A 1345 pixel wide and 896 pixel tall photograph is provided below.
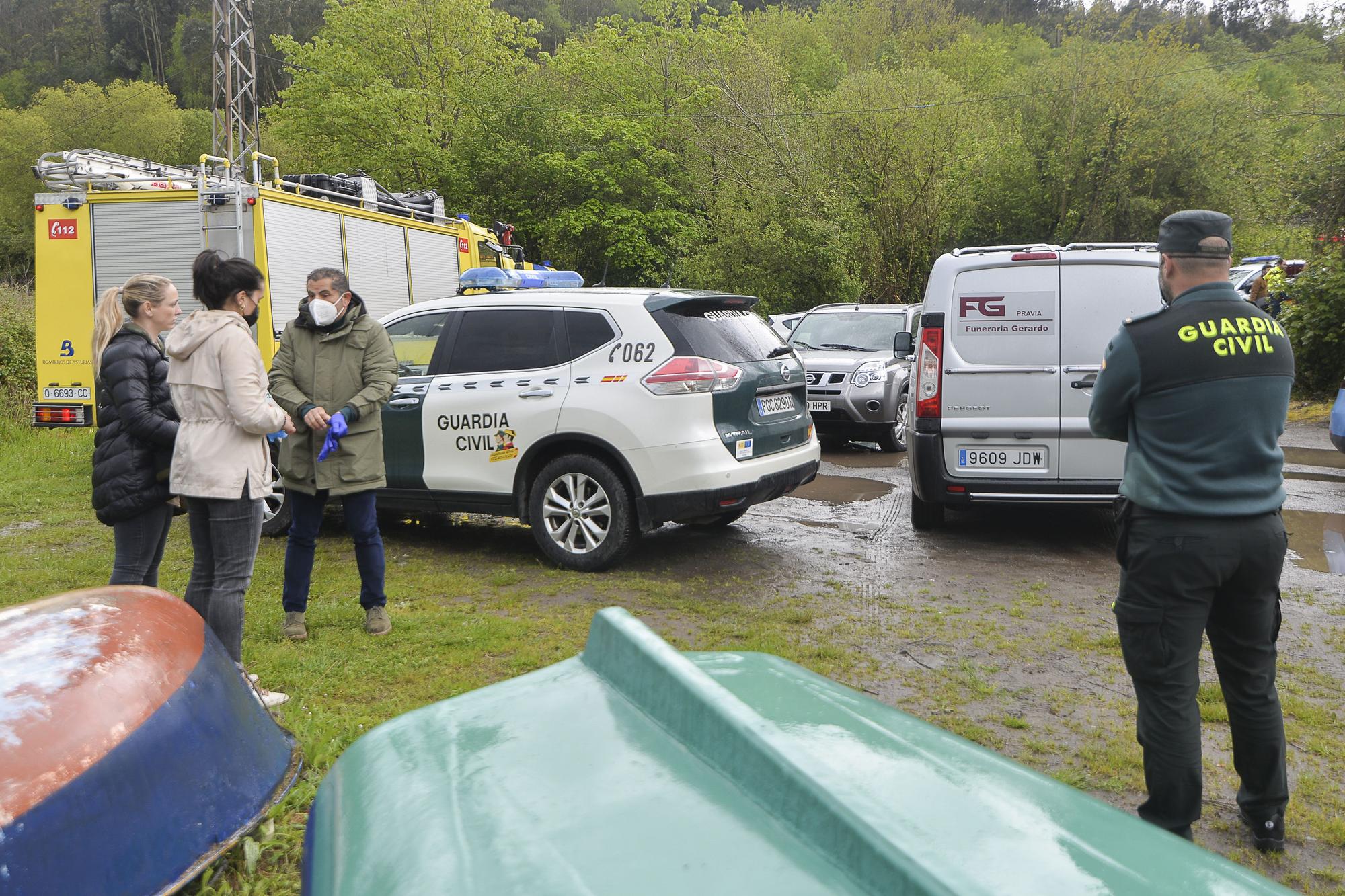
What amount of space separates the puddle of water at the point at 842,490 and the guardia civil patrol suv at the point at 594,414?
2190 mm

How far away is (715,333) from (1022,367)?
2118 mm

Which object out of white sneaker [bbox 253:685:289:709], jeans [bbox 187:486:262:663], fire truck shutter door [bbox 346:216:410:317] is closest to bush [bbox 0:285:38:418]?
fire truck shutter door [bbox 346:216:410:317]

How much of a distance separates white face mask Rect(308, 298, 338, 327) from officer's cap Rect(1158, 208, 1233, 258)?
3822 mm

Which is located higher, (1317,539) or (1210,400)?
(1210,400)

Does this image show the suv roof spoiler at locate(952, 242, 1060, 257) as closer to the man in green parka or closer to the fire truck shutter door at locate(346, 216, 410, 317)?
the man in green parka

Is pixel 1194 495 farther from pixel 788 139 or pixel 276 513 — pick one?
pixel 788 139

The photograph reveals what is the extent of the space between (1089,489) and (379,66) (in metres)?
39.3

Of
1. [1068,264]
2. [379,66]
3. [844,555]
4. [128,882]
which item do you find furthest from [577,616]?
[379,66]

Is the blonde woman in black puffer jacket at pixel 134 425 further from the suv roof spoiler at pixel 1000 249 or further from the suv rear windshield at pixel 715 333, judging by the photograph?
the suv roof spoiler at pixel 1000 249

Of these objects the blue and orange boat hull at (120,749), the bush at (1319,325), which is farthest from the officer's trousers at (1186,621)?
the bush at (1319,325)

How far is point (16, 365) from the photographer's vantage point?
14203 mm

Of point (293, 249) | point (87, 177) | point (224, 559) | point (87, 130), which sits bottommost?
point (224, 559)

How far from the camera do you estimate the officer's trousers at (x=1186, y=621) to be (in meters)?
2.87

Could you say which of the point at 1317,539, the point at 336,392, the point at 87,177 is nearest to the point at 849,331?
the point at 1317,539
